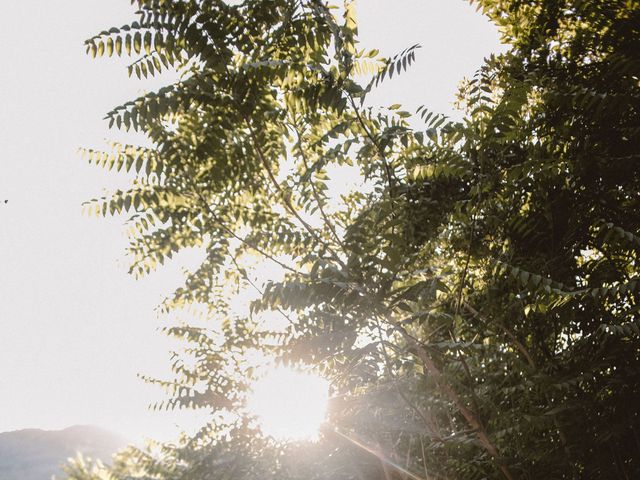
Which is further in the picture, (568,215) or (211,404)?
(211,404)

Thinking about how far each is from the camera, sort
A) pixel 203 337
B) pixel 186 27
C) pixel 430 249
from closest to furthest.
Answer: pixel 186 27 < pixel 430 249 < pixel 203 337

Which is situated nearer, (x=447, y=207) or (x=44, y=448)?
(x=447, y=207)

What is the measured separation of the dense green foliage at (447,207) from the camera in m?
2.39

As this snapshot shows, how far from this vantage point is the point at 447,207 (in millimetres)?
2891

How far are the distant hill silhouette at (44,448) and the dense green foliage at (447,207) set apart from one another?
5965 centimetres

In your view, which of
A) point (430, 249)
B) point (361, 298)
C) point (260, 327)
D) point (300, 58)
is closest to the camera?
point (361, 298)

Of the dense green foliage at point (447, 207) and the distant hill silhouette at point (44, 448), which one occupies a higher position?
the dense green foliage at point (447, 207)

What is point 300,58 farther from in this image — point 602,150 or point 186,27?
point 602,150

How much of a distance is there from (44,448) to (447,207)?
73.8 meters

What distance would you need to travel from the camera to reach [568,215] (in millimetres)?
2955

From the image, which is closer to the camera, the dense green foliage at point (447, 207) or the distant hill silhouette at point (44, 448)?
the dense green foliage at point (447, 207)

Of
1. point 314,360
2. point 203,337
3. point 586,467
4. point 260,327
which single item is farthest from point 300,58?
point 260,327

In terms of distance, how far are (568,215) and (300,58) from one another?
2259 mm

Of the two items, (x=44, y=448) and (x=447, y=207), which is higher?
(x=447, y=207)
